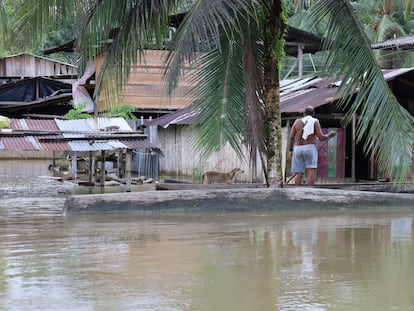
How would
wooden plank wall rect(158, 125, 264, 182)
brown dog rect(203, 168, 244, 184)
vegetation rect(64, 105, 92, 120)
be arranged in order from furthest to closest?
1. vegetation rect(64, 105, 92, 120)
2. wooden plank wall rect(158, 125, 264, 182)
3. brown dog rect(203, 168, 244, 184)

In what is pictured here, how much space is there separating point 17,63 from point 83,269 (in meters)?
29.9

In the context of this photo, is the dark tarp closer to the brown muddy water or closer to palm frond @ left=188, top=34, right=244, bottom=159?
palm frond @ left=188, top=34, right=244, bottom=159

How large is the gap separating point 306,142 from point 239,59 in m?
2.39

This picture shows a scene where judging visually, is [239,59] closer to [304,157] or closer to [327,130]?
[304,157]

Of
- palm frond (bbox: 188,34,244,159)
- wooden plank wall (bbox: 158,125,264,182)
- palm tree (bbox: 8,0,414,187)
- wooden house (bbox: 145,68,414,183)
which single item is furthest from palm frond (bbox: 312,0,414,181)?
wooden plank wall (bbox: 158,125,264,182)

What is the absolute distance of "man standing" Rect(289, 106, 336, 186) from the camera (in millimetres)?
10859

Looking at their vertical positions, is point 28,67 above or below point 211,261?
above

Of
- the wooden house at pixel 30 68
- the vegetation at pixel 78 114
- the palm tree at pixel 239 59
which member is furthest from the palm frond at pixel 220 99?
the wooden house at pixel 30 68

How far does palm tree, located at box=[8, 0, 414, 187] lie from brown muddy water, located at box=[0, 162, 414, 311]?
1093mm

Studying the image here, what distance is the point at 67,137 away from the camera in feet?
45.6

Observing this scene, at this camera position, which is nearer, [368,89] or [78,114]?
[368,89]

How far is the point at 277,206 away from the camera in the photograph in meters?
8.86

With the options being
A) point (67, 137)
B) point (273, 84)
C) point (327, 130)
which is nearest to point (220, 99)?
point (273, 84)

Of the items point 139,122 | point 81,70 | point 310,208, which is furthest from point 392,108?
point 139,122
